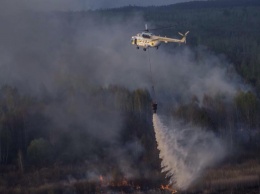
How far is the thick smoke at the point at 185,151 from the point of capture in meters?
50.1

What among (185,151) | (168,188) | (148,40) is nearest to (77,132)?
(185,151)

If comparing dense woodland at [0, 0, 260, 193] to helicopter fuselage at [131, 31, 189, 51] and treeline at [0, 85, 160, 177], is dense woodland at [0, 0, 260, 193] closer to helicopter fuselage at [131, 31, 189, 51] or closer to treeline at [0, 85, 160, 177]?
treeline at [0, 85, 160, 177]

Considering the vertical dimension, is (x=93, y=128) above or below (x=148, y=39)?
below

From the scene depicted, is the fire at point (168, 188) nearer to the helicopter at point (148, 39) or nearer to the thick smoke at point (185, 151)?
the thick smoke at point (185, 151)

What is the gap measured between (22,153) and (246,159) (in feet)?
85.8

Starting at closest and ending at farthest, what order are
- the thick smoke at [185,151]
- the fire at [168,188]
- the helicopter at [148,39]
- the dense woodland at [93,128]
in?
the helicopter at [148,39]
the fire at [168,188]
the thick smoke at [185,151]
the dense woodland at [93,128]

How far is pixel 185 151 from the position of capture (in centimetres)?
5412

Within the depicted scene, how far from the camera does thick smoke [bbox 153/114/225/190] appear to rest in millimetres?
50125

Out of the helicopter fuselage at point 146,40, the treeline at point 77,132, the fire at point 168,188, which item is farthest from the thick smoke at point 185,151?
the helicopter fuselage at point 146,40

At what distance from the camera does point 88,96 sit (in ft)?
250

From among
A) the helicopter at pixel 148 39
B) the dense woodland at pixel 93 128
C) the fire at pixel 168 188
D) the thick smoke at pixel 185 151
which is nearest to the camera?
the helicopter at pixel 148 39

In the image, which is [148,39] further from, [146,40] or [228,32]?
[228,32]

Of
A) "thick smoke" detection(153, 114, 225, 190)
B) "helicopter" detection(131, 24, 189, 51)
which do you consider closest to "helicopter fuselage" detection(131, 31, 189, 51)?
"helicopter" detection(131, 24, 189, 51)

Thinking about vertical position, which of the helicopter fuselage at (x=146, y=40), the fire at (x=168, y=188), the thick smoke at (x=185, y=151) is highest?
the helicopter fuselage at (x=146, y=40)
